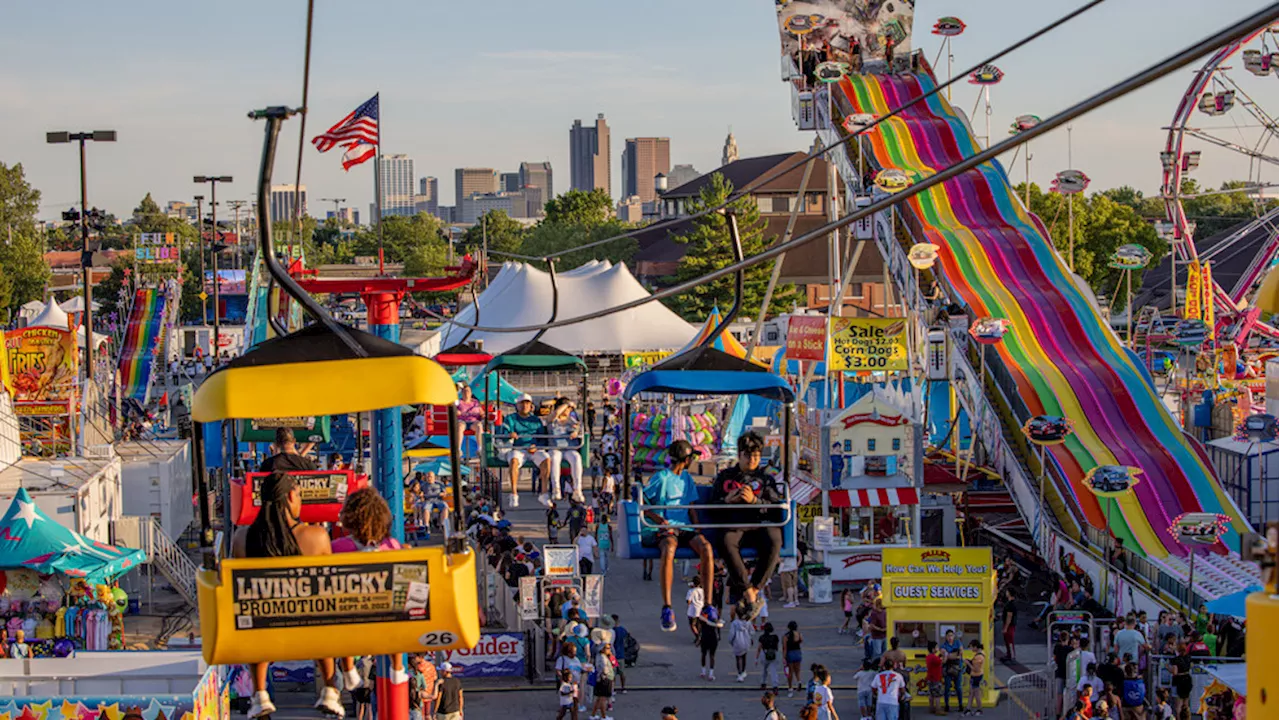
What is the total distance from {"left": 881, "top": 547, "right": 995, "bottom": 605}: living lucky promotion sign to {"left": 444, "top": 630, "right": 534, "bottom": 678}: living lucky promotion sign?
505 centimetres

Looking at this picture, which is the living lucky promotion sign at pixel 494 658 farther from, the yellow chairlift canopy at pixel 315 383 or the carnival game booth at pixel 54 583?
the yellow chairlift canopy at pixel 315 383

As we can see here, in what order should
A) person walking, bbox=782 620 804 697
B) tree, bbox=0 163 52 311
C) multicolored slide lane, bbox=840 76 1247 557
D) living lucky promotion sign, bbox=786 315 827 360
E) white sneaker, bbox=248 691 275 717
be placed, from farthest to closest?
tree, bbox=0 163 52 311 < living lucky promotion sign, bbox=786 315 827 360 < multicolored slide lane, bbox=840 76 1247 557 < person walking, bbox=782 620 804 697 < white sneaker, bbox=248 691 275 717

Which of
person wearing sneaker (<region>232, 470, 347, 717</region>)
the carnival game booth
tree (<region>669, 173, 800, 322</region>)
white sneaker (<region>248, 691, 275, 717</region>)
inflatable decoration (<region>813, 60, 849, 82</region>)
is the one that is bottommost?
the carnival game booth

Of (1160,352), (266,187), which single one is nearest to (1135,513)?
(266,187)

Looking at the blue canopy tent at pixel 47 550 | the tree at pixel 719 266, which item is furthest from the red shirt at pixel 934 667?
the tree at pixel 719 266

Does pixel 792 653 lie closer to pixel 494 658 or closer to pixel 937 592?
pixel 937 592

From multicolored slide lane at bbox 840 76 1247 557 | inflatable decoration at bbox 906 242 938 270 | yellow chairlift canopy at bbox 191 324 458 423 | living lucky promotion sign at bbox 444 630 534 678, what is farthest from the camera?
inflatable decoration at bbox 906 242 938 270

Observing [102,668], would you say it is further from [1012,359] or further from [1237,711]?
[1012,359]

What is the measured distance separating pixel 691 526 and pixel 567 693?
27.0 feet

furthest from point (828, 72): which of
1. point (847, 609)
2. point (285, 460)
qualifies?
point (285, 460)

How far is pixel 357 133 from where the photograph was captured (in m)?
14.5

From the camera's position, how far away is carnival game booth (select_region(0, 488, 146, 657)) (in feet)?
71.9

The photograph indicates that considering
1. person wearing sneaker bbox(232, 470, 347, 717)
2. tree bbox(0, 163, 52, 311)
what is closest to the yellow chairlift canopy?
person wearing sneaker bbox(232, 470, 347, 717)

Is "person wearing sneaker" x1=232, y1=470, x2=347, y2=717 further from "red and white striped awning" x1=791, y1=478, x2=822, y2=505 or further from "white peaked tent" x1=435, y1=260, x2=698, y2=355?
"white peaked tent" x1=435, y1=260, x2=698, y2=355
